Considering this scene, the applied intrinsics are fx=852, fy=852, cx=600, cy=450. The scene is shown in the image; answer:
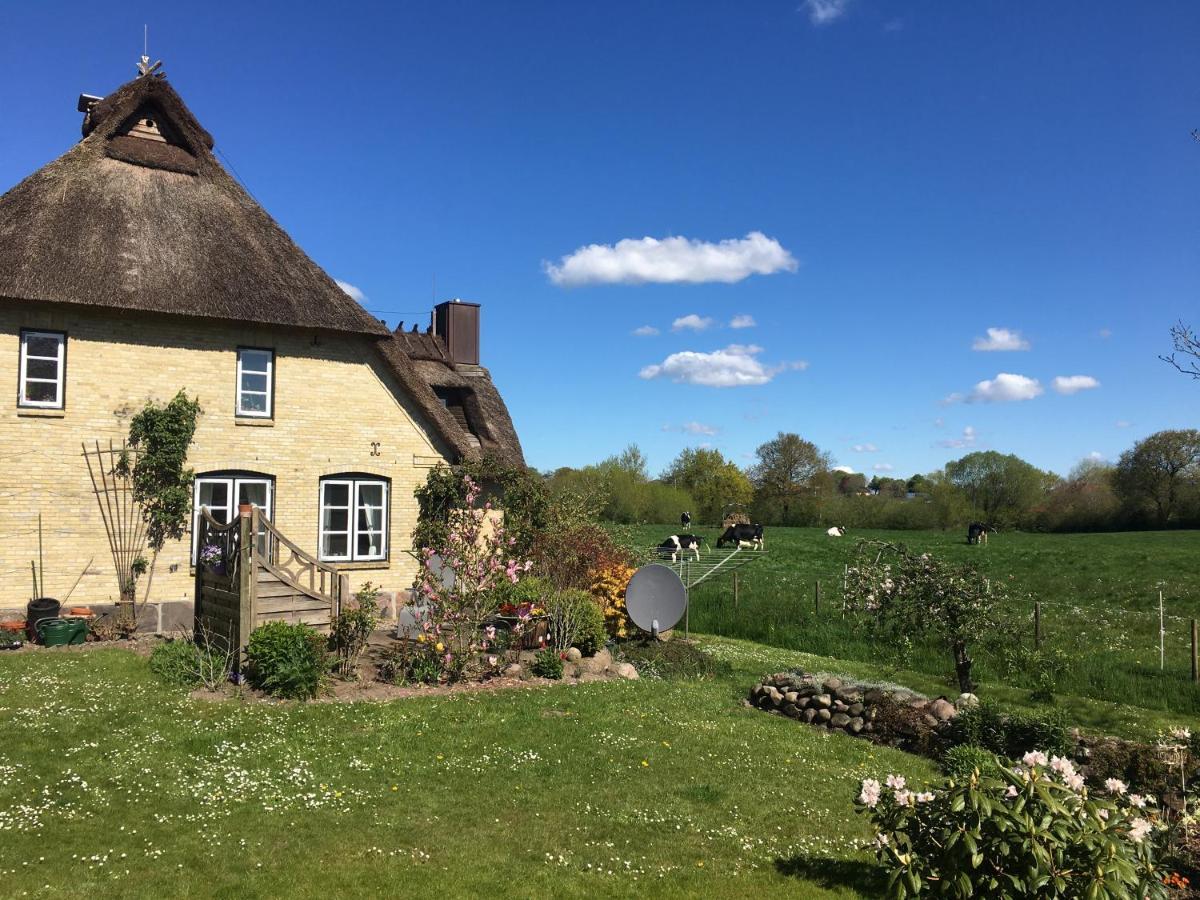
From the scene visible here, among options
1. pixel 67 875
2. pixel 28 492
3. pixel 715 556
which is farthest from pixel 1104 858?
pixel 715 556

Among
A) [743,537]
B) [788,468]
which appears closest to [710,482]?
[788,468]

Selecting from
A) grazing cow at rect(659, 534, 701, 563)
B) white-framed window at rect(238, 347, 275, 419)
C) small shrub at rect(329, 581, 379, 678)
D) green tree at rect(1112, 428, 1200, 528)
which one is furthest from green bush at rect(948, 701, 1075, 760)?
green tree at rect(1112, 428, 1200, 528)

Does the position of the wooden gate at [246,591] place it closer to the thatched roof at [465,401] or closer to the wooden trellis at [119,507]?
the wooden trellis at [119,507]

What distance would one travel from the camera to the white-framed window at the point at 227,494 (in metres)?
16.4

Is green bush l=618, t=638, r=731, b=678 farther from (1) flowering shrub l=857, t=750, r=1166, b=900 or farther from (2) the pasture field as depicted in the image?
(1) flowering shrub l=857, t=750, r=1166, b=900

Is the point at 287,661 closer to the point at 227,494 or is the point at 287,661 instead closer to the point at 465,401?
the point at 227,494

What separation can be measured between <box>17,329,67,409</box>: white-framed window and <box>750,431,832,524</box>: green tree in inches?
2463

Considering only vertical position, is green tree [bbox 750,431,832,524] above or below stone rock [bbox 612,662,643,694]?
above

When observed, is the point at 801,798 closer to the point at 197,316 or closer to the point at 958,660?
the point at 958,660

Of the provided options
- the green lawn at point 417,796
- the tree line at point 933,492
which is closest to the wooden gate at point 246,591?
the green lawn at point 417,796

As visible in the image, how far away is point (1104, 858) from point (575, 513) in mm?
15587

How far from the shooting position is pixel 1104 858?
4668 mm

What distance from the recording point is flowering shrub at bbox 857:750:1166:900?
15.4 ft

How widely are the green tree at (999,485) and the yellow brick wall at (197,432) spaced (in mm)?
52407
